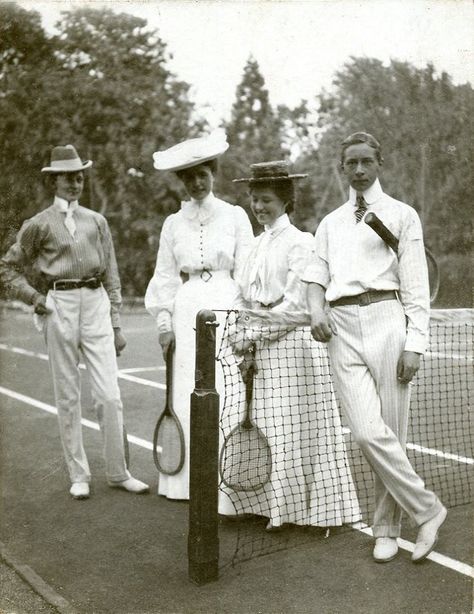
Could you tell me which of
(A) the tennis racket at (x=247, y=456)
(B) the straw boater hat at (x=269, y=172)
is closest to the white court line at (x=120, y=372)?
(A) the tennis racket at (x=247, y=456)

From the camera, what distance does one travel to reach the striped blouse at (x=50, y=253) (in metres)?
5.97

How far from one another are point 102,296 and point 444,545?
3.05 meters

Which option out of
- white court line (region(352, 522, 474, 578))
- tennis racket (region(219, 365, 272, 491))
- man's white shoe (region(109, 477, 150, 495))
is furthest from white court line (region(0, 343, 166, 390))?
white court line (region(352, 522, 474, 578))

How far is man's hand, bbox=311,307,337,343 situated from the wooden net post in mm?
674

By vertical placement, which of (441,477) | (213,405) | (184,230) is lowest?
(441,477)

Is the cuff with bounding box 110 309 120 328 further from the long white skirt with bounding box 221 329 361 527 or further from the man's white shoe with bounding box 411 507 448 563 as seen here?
the man's white shoe with bounding box 411 507 448 563

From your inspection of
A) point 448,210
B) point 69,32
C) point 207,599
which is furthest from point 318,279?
point 448,210

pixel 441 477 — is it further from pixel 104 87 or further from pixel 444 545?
pixel 104 87

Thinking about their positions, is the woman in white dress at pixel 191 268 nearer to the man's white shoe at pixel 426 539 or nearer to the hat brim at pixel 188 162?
the hat brim at pixel 188 162

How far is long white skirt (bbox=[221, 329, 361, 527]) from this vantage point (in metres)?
5.05

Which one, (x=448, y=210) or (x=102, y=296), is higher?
(x=448, y=210)

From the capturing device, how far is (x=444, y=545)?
4.66 metres

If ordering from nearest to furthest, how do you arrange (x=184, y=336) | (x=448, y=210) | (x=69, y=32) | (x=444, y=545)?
(x=444, y=545), (x=184, y=336), (x=69, y=32), (x=448, y=210)

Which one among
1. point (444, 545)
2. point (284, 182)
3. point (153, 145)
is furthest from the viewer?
point (153, 145)
